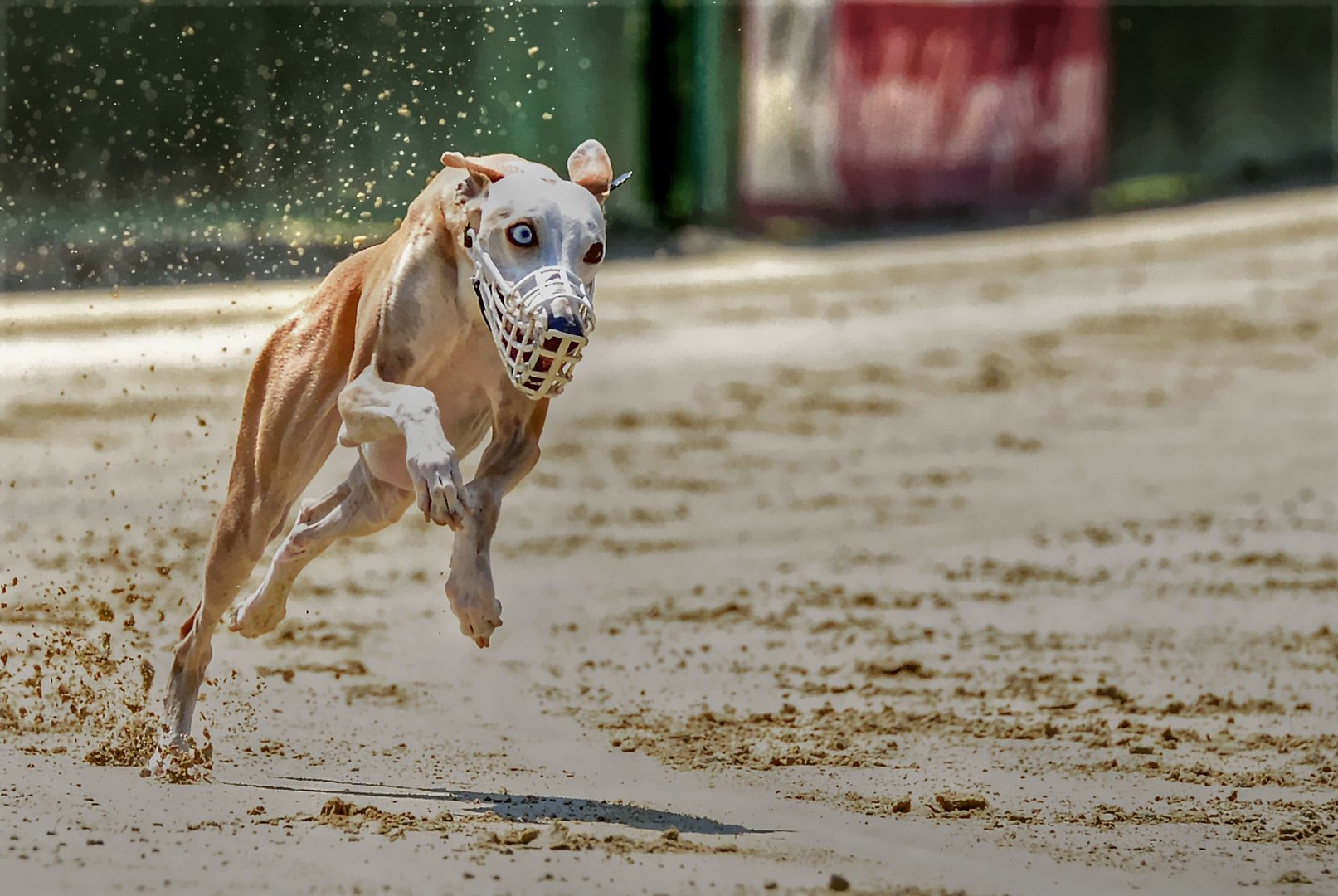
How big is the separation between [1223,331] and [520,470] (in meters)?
8.68

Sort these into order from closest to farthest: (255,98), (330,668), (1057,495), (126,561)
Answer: (330,668)
(255,98)
(126,561)
(1057,495)

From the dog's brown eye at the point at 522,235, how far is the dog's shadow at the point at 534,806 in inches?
51.5

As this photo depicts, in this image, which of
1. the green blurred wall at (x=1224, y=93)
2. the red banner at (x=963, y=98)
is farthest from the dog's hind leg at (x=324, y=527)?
the green blurred wall at (x=1224, y=93)

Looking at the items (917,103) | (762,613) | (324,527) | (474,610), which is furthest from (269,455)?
(917,103)

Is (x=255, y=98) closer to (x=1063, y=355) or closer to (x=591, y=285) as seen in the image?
(x=591, y=285)

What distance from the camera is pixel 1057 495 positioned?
9.35 m

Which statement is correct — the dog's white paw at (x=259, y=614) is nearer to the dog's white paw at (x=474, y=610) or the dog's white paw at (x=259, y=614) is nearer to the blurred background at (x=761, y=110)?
the dog's white paw at (x=474, y=610)

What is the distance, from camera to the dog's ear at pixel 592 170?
15.1 ft

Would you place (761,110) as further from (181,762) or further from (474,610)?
(474,610)

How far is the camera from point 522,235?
4.32 metres

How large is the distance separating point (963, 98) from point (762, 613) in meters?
8.81

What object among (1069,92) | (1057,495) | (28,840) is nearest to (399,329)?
(28,840)

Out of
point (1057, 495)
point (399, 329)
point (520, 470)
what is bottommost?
point (1057, 495)

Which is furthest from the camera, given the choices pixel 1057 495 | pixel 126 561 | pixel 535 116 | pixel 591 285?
pixel 535 116
